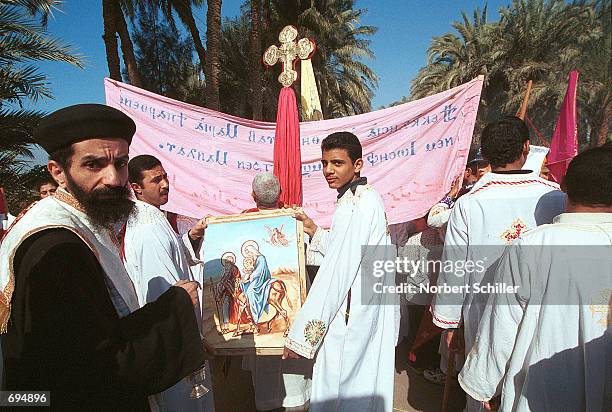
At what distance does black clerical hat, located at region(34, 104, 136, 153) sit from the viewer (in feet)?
4.64

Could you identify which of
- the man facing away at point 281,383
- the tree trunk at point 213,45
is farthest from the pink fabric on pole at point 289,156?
the tree trunk at point 213,45

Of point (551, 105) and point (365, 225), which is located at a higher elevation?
point (551, 105)

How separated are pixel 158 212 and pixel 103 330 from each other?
4.62 feet

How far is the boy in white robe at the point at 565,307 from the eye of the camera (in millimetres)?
1609

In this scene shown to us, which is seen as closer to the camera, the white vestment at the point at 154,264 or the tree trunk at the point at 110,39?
Answer: the white vestment at the point at 154,264

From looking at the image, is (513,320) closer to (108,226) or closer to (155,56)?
(108,226)

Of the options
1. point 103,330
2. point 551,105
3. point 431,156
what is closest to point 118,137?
point 103,330

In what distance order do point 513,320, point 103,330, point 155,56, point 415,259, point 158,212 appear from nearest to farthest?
1. point 103,330
2. point 513,320
3. point 158,212
4. point 415,259
5. point 155,56

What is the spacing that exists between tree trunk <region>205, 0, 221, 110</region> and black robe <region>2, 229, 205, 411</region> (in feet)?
34.7

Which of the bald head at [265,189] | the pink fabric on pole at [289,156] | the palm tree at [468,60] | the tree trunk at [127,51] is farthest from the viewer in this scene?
the palm tree at [468,60]

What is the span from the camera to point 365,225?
230 centimetres

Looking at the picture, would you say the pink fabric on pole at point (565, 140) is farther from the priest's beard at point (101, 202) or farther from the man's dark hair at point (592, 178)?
the priest's beard at point (101, 202)

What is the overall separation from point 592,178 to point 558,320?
650 mm

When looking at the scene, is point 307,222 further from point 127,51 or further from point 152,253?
point 127,51
